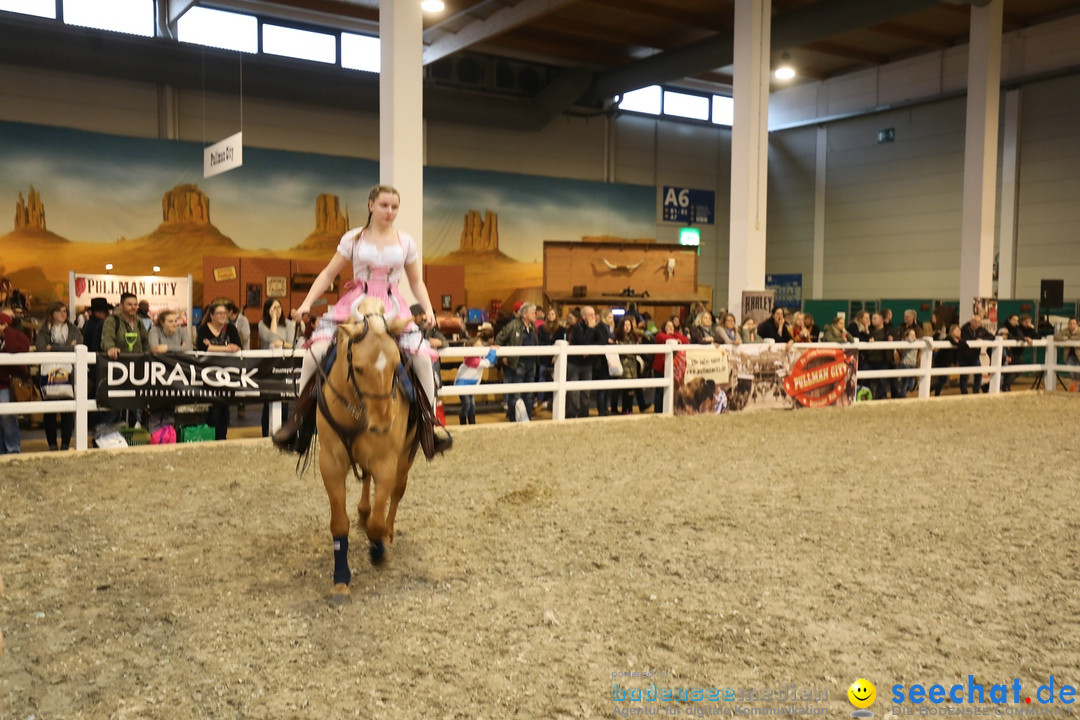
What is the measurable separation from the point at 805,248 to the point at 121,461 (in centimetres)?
2352

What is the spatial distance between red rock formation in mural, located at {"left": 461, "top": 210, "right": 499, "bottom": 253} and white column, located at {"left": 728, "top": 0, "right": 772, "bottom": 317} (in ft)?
34.6

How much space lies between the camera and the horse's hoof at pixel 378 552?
14.9 feet

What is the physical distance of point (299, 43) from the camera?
2045 centimetres

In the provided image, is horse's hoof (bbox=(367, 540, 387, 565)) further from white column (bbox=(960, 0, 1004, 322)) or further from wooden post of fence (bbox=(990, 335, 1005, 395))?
white column (bbox=(960, 0, 1004, 322))

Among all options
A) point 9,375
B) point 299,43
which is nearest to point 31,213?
point 299,43

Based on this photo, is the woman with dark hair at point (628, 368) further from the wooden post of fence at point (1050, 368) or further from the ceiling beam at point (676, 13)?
the ceiling beam at point (676, 13)

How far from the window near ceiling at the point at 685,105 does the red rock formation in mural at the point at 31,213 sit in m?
17.6

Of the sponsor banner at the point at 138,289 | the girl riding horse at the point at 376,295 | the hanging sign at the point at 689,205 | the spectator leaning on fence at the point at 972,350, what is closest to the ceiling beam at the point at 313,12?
the sponsor banner at the point at 138,289

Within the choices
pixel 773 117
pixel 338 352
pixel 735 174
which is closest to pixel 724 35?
pixel 735 174

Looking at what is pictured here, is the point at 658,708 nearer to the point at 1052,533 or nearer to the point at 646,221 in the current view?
the point at 1052,533

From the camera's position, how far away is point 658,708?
3055 mm

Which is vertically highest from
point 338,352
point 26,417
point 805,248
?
point 805,248

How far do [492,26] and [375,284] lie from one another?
52.1 feet

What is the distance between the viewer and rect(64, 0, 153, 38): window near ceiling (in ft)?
57.7
